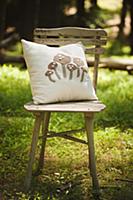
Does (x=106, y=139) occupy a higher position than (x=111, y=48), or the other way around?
(x=106, y=139)

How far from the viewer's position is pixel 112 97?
5.95 metres

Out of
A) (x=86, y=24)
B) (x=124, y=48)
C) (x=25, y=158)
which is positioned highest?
(x=25, y=158)

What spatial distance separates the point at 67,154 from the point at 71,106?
0.97 meters

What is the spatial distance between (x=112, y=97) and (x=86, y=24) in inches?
261

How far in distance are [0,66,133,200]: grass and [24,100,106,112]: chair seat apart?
602 mm

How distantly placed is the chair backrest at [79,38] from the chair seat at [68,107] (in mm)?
417

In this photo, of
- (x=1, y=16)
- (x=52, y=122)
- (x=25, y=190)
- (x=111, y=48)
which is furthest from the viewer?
(x=111, y=48)

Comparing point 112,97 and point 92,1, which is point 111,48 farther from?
point 112,97

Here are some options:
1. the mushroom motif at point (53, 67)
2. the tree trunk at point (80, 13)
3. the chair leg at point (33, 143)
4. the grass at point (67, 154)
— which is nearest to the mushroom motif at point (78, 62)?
the mushroom motif at point (53, 67)

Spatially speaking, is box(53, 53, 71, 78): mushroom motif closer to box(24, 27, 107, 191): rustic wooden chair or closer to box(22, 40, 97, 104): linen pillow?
box(22, 40, 97, 104): linen pillow

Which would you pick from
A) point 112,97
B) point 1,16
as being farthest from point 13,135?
point 1,16

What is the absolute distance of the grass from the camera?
130 inches

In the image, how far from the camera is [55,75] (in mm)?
3303

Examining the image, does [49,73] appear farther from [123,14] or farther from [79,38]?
[123,14]
